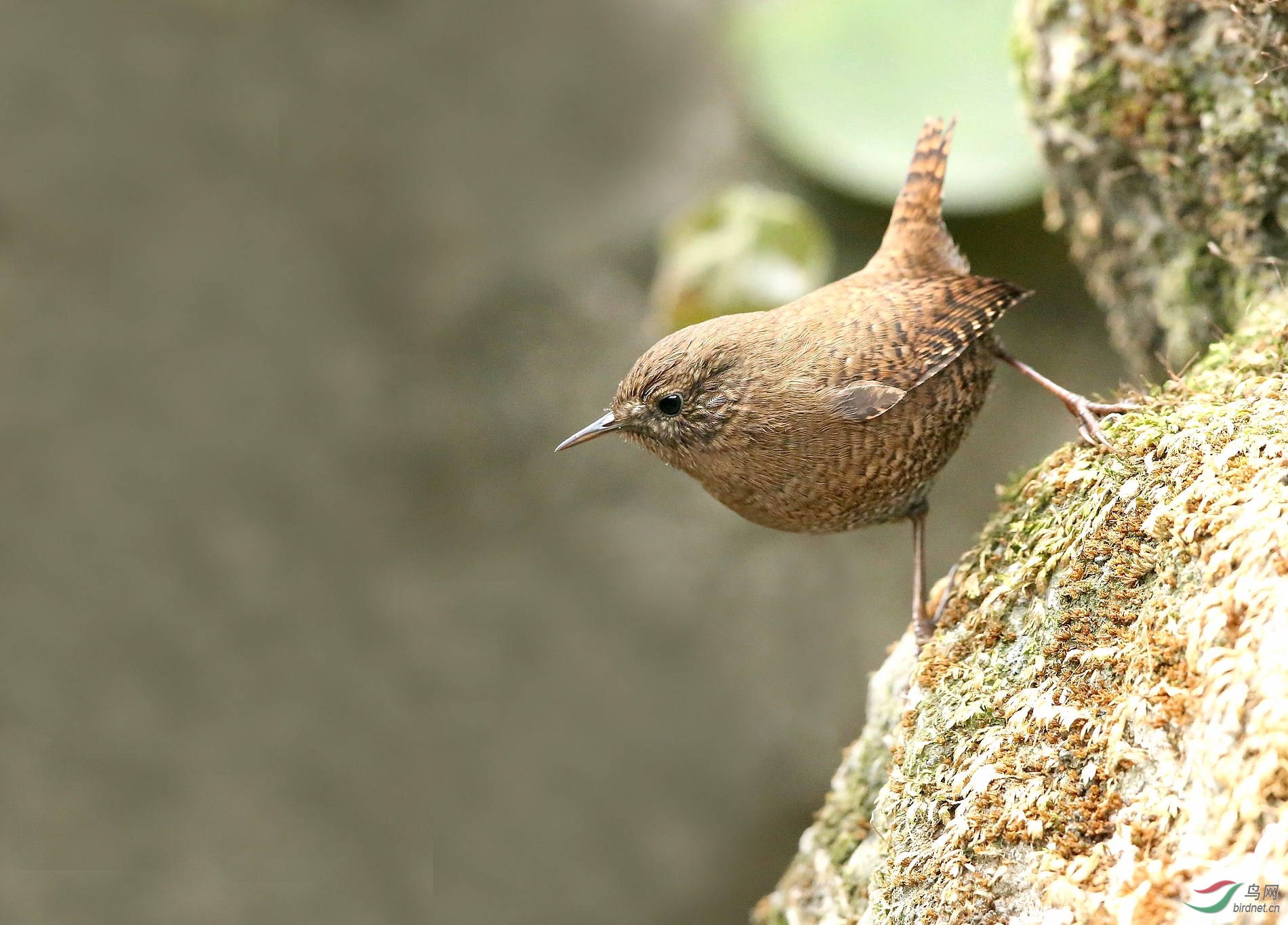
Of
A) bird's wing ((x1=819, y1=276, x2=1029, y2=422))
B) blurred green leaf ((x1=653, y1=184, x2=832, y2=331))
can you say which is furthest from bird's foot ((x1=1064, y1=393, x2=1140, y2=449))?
blurred green leaf ((x1=653, y1=184, x2=832, y2=331))

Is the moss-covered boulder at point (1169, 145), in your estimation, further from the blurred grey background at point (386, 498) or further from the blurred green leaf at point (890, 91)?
the blurred grey background at point (386, 498)

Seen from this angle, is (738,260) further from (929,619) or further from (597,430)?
(929,619)

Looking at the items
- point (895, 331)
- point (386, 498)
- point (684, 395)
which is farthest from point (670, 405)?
point (386, 498)

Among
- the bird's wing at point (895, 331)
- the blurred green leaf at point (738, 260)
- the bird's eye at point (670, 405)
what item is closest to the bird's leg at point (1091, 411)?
the bird's wing at point (895, 331)

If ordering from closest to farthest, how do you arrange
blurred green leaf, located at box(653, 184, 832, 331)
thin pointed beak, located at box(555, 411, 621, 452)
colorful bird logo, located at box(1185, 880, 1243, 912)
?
1. colorful bird logo, located at box(1185, 880, 1243, 912)
2. thin pointed beak, located at box(555, 411, 621, 452)
3. blurred green leaf, located at box(653, 184, 832, 331)

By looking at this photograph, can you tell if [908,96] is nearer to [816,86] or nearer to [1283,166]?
[816,86]

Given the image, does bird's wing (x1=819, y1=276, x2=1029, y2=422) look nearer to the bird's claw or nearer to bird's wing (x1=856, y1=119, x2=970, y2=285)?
bird's wing (x1=856, y1=119, x2=970, y2=285)
